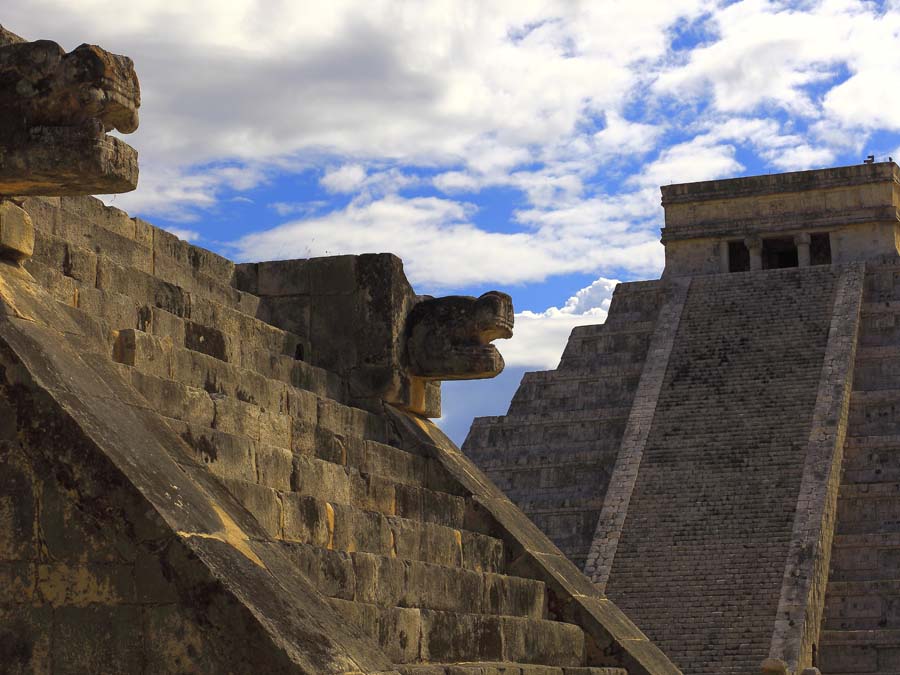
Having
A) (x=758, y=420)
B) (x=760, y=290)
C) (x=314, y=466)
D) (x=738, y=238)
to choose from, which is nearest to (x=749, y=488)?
(x=758, y=420)

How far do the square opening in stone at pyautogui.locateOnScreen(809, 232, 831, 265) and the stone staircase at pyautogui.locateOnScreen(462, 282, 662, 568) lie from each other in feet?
10.4

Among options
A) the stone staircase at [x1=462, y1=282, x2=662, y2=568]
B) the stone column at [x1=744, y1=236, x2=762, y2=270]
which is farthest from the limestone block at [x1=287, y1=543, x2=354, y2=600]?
the stone column at [x1=744, y1=236, x2=762, y2=270]

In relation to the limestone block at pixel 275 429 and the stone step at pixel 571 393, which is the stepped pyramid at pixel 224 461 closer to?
the limestone block at pixel 275 429

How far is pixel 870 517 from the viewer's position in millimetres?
26469

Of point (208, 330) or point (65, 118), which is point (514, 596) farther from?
point (65, 118)

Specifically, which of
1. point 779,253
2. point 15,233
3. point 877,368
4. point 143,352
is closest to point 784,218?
point 779,253

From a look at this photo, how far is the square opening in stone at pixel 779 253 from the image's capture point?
34.5 m

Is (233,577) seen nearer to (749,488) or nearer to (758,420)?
(749,488)

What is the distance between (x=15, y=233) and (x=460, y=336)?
4362mm

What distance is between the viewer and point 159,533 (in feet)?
20.0

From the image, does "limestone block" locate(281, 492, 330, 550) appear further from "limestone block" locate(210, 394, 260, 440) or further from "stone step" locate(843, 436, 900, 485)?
"stone step" locate(843, 436, 900, 485)

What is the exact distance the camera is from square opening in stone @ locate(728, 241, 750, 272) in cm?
3481

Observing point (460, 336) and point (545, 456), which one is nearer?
point (460, 336)

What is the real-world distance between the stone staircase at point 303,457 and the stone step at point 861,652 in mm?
14073
